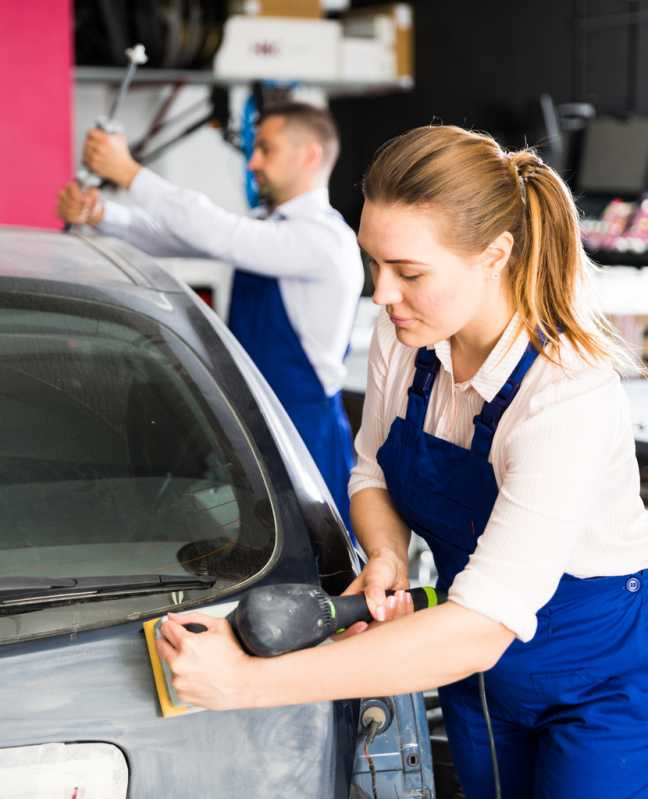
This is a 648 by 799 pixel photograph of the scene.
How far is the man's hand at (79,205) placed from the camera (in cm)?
309

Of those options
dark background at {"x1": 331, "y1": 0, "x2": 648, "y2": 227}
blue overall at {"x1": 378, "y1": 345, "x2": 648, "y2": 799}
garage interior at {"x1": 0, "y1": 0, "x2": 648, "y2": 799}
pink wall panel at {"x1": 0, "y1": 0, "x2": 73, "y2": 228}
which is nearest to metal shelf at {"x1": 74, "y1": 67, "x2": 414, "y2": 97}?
garage interior at {"x1": 0, "y1": 0, "x2": 648, "y2": 799}

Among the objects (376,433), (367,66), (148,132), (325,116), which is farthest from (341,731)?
(367,66)

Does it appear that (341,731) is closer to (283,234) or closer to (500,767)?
(500,767)

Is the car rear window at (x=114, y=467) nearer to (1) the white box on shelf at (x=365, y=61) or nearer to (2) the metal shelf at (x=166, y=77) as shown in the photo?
(2) the metal shelf at (x=166, y=77)

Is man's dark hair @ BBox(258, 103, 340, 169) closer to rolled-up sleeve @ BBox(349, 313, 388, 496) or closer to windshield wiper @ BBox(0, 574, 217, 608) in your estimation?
rolled-up sleeve @ BBox(349, 313, 388, 496)

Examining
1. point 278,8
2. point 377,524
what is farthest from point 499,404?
point 278,8

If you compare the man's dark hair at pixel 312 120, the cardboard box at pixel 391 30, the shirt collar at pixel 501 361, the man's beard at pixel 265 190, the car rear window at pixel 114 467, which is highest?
the cardboard box at pixel 391 30

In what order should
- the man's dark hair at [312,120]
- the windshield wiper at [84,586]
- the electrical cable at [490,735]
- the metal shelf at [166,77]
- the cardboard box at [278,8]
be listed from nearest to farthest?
the windshield wiper at [84,586]
the electrical cable at [490,735]
the man's dark hair at [312,120]
the metal shelf at [166,77]
the cardboard box at [278,8]

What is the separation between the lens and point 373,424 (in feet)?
5.34

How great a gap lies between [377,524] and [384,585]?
0.70 feet

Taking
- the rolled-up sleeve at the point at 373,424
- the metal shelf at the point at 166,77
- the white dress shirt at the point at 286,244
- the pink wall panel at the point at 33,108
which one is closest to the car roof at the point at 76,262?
the rolled-up sleeve at the point at 373,424

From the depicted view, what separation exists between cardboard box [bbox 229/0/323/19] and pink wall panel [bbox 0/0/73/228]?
9.18 feet

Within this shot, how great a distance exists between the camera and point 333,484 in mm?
3312

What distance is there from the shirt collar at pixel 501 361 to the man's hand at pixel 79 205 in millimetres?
1903
